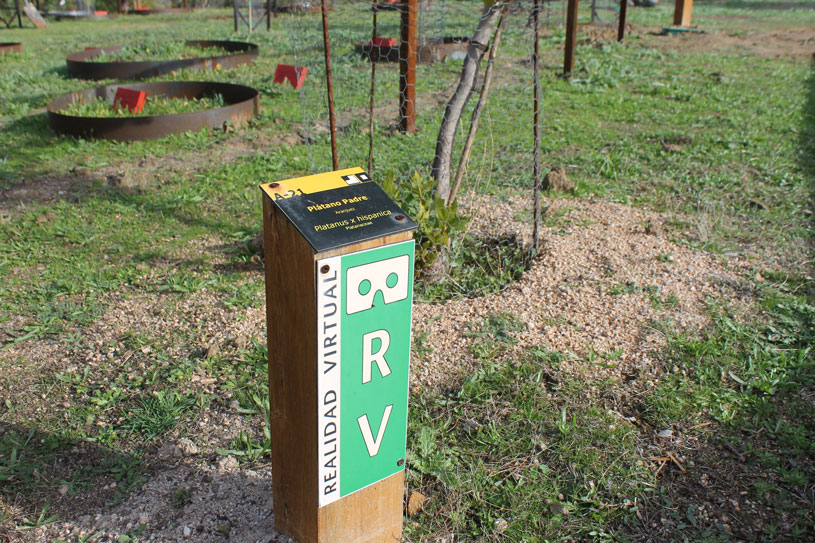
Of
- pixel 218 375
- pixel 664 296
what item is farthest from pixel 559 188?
pixel 218 375

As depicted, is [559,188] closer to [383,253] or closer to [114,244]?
[114,244]

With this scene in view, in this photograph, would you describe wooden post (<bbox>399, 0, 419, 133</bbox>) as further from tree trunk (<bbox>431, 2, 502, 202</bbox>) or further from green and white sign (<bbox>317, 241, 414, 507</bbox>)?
green and white sign (<bbox>317, 241, 414, 507</bbox>)

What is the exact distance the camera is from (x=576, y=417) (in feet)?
9.20

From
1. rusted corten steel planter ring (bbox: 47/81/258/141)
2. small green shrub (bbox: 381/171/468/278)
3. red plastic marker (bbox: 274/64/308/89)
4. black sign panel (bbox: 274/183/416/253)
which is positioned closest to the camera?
black sign panel (bbox: 274/183/416/253)

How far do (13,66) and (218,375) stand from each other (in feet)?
34.6

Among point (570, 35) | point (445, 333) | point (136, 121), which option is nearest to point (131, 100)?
point (136, 121)

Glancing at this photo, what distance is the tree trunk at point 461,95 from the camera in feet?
12.4

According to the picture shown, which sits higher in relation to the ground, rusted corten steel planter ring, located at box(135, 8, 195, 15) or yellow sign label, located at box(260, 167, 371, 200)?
rusted corten steel planter ring, located at box(135, 8, 195, 15)

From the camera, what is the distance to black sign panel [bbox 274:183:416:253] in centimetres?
174

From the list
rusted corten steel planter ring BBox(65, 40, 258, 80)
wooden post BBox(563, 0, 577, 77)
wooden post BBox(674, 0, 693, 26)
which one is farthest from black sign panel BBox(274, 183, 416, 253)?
wooden post BBox(674, 0, 693, 26)

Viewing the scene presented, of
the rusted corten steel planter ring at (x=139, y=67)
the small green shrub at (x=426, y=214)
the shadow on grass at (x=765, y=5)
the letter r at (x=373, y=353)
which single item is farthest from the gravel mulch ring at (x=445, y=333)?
the shadow on grass at (x=765, y=5)

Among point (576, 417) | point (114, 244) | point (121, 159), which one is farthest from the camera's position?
point (121, 159)

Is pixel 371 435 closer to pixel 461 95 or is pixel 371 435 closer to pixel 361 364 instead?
pixel 361 364

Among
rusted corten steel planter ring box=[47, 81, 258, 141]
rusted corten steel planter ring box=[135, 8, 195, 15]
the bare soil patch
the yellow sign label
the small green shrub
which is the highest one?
rusted corten steel planter ring box=[135, 8, 195, 15]
